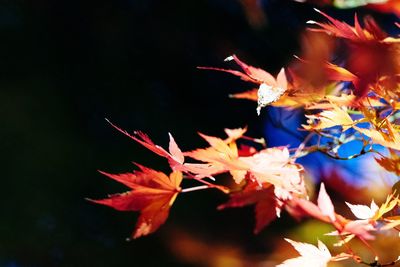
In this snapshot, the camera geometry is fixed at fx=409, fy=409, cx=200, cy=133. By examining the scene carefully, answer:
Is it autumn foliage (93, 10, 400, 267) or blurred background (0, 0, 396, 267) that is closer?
autumn foliage (93, 10, 400, 267)

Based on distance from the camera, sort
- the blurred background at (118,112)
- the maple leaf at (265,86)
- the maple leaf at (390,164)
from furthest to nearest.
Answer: the blurred background at (118,112)
the maple leaf at (390,164)
the maple leaf at (265,86)

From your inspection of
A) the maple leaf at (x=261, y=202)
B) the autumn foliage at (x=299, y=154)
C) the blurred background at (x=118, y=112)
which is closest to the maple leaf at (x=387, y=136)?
the autumn foliage at (x=299, y=154)

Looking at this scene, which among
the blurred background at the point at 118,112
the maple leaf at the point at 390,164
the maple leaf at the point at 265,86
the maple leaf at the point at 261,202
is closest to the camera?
the maple leaf at the point at 265,86

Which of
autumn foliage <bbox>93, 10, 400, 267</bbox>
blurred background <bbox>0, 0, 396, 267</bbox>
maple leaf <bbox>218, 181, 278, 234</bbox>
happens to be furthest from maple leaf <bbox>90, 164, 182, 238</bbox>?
blurred background <bbox>0, 0, 396, 267</bbox>

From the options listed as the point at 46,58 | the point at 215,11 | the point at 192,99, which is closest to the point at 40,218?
the point at 46,58

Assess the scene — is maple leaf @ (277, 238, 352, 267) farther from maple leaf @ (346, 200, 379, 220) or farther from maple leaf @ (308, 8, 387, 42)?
maple leaf @ (308, 8, 387, 42)

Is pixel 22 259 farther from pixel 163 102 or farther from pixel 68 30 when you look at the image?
pixel 68 30

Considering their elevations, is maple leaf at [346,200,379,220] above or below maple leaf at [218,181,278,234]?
above

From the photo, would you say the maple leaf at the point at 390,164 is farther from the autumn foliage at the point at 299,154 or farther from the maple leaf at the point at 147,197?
the maple leaf at the point at 147,197
